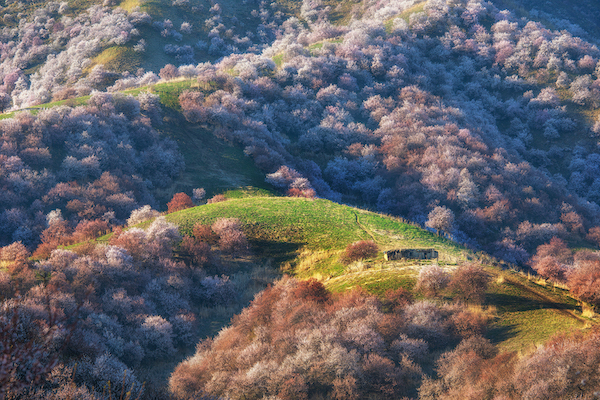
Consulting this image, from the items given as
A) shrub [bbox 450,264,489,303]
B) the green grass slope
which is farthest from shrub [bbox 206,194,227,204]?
shrub [bbox 450,264,489,303]

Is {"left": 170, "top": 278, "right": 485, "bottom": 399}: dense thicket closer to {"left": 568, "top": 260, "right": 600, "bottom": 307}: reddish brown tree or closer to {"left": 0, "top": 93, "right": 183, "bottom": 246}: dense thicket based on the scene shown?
{"left": 568, "top": 260, "right": 600, "bottom": 307}: reddish brown tree

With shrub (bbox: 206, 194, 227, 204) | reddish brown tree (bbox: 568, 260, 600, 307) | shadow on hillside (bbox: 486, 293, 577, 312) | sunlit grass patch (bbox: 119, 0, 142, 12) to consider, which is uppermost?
sunlit grass patch (bbox: 119, 0, 142, 12)

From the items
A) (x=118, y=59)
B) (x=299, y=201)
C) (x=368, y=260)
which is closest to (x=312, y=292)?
(x=368, y=260)

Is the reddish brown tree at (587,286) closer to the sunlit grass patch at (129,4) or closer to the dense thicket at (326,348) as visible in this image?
the dense thicket at (326,348)

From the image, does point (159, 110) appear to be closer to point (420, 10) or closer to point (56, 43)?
point (56, 43)

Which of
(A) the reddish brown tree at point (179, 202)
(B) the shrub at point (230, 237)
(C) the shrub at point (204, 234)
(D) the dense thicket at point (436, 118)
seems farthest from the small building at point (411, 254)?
(D) the dense thicket at point (436, 118)

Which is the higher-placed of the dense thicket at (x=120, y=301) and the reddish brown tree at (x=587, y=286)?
the reddish brown tree at (x=587, y=286)

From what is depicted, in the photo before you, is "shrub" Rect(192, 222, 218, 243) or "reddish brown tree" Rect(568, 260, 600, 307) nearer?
"reddish brown tree" Rect(568, 260, 600, 307)
